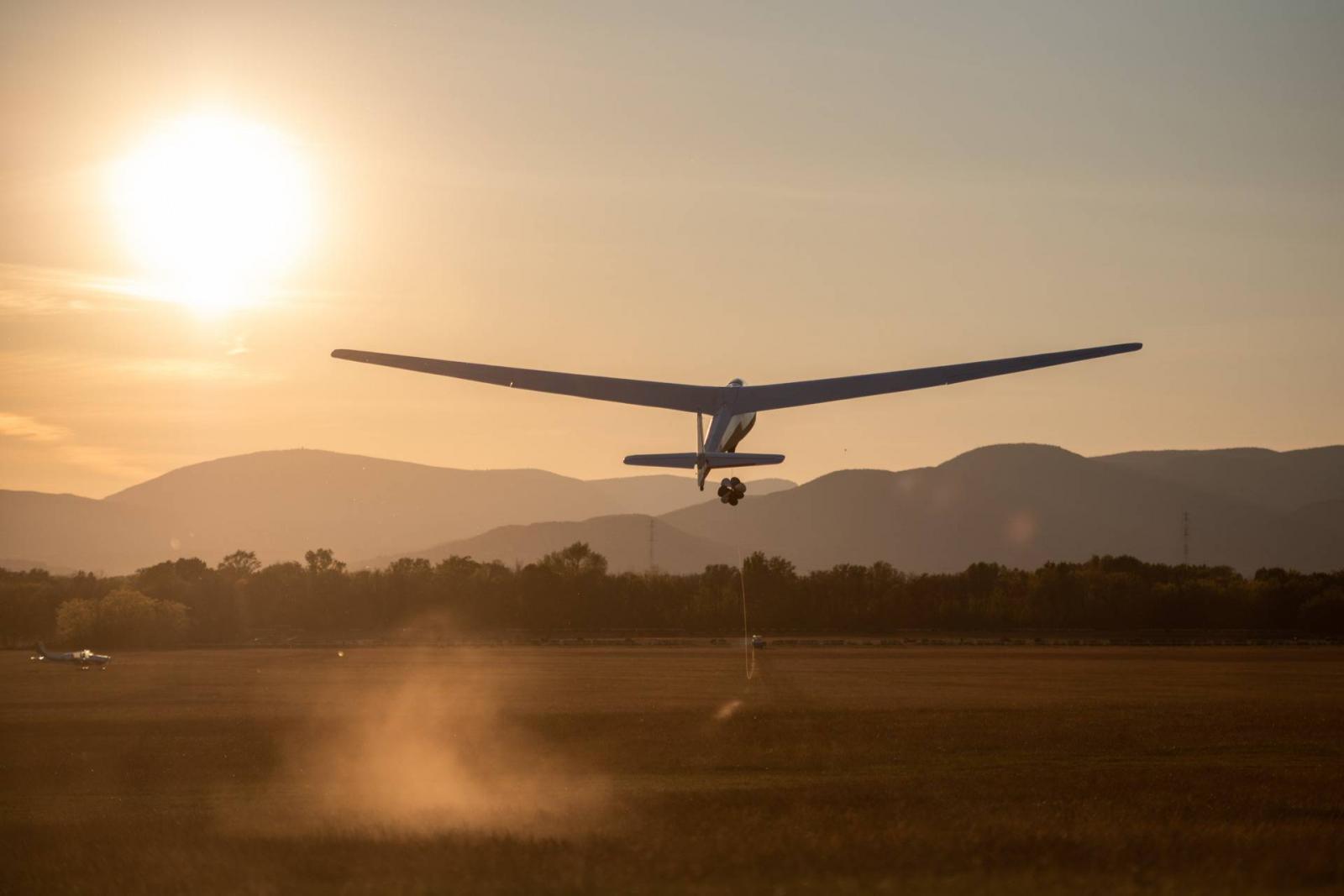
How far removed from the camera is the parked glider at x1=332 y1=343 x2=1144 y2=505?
4047 cm

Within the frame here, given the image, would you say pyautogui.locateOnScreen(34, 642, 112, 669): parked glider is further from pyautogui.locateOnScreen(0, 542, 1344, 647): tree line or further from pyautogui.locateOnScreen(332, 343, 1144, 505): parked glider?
pyautogui.locateOnScreen(332, 343, 1144, 505): parked glider

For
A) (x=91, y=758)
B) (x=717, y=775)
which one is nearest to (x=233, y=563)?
(x=91, y=758)

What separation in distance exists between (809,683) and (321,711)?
2732 centimetres

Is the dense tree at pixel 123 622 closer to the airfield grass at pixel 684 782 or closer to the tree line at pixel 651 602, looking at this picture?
the tree line at pixel 651 602

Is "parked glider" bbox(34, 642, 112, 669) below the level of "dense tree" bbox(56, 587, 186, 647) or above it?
below

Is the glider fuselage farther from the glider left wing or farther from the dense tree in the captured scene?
the dense tree

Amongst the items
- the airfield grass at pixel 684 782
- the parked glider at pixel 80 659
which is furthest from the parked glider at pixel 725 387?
the parked glider at pixel 80 659

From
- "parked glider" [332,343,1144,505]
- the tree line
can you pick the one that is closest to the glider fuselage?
"parked glider" [332,343,1144,505]

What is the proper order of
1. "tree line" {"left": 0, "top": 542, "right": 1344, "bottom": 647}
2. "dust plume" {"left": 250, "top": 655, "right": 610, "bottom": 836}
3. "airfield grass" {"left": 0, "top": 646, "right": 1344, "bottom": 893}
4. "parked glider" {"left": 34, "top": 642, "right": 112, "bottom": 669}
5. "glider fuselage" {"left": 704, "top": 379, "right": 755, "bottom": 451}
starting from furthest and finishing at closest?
"tree line" {"left": 0, "top": 542, "right": 1344, "bottom": 647}
"parked glider" {"left": 34, "top": 642, "right": 112, "bottom": 669}
"glider fuselage" {"left": 704, "top": 379, "right": 755, "bottom": 451}
"dust plume" {"left": 250, "top": 655, "right": 610, "bottom": 836}
"airfield grass" {"left": 0, "top": 646, "right": 1344, "bottom": 893}

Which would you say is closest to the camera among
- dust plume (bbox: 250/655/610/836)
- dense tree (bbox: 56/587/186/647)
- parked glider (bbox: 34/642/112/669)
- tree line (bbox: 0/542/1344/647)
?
dust plume (bbox: 250/655/610/836)

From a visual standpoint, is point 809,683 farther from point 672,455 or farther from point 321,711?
point 672,455

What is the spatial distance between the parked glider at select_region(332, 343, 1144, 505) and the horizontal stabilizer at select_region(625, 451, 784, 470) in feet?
2.67

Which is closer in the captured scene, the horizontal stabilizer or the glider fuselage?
the horizontal stabilizer

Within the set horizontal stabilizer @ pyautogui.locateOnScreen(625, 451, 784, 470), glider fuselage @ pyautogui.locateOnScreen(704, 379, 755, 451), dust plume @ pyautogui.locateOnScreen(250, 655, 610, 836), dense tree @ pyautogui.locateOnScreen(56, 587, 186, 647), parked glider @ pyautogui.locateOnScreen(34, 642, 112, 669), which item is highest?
glider fuselage @ pyautogui.locateOnScreen(704, 379, 755, 451)
